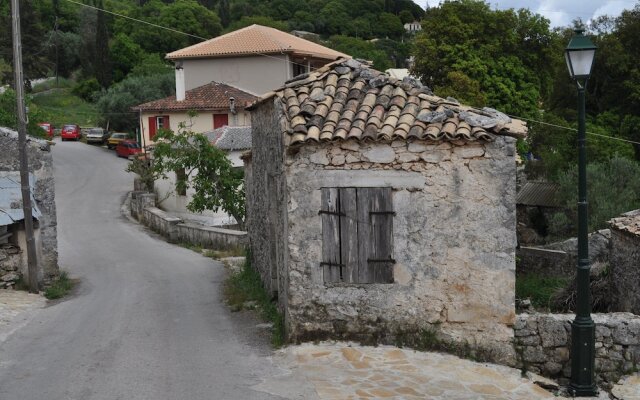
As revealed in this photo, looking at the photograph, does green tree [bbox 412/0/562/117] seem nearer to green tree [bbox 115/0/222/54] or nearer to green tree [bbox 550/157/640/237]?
green tree [bbox 550/157/640/237]

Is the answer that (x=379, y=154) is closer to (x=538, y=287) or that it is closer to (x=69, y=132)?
(x=538, y=287)

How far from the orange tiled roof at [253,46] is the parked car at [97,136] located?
1168 cm

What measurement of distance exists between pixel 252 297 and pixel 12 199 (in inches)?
253

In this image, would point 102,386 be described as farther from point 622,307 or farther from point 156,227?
point 156,227

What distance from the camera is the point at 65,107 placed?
62500 millimetres

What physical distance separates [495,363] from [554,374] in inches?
29.6

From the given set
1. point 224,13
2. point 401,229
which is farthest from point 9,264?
point 224,13

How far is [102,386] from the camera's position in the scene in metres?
7.86

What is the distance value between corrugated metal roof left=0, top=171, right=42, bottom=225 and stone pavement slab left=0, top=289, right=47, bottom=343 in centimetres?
157

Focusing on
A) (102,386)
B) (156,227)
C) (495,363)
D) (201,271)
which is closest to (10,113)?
(156,227)

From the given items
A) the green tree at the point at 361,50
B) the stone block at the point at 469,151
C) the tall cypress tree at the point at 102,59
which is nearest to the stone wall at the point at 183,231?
the stone block at the point at 469,151

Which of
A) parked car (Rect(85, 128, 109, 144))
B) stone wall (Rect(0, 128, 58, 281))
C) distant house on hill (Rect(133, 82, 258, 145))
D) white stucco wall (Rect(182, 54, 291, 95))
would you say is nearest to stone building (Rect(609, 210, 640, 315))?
stone wall (Rect(0, 128, 58, 281))

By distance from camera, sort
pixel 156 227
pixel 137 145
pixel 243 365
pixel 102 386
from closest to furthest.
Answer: pixel 102 386, pixel 243 365, pixel 156 227, pixel 137 145

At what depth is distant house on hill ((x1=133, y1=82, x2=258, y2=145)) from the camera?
37.5 meters
